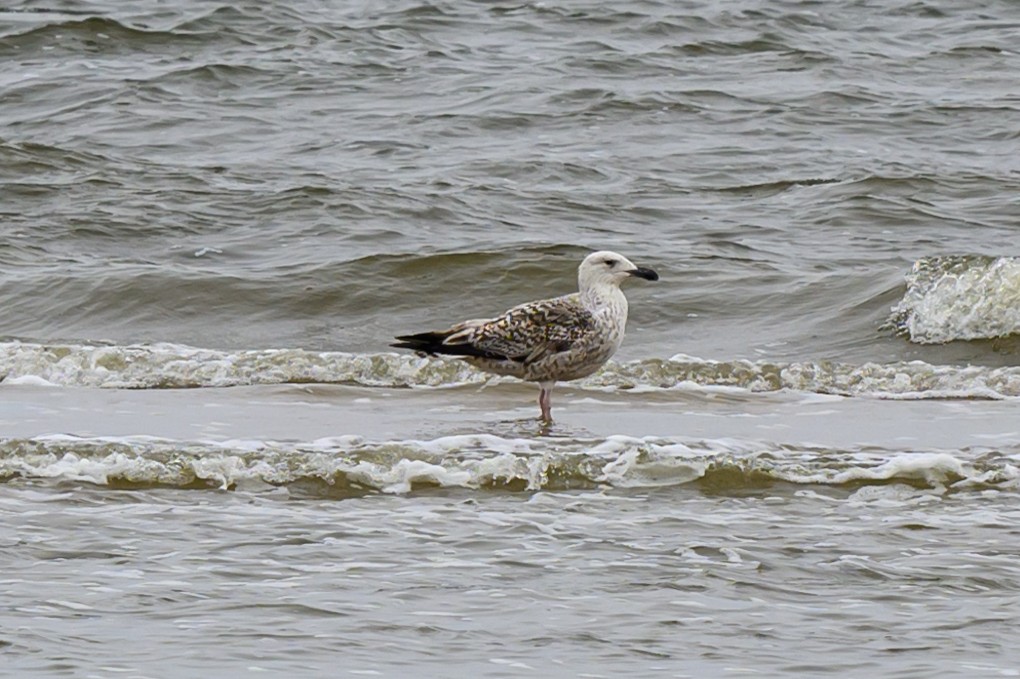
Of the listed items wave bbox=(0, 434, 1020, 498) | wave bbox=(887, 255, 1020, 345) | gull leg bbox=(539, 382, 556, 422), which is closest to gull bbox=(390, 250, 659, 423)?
gull leg bbox=(539, 382, 556, 422)

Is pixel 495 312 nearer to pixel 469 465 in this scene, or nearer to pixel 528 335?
pixel 528 335

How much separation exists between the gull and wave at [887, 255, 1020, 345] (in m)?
2.80

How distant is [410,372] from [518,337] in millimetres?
1367

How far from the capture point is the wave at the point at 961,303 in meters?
11.0

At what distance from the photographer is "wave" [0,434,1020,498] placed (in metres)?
7.11

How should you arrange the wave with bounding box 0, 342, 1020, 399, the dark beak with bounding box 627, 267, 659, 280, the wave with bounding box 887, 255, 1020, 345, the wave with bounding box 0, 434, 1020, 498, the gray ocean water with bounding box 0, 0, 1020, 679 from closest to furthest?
the gray ocean water with bounding box 0, 0, 1020, 679
the wave with bounding box 0, 434, 1020, 498
the dark beak with bounding box 627, 267, 659, 280
the wave with bounding box 0, 342, 1020, 399
the wave with bounding box 887, 255, 1020, 345

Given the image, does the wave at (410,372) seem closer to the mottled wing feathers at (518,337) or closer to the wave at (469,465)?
the mottled wing feathers at (518,337)

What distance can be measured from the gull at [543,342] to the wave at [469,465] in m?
1.06

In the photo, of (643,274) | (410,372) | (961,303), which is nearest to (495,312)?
(410,372)

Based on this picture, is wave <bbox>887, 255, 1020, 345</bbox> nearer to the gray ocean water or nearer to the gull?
the gray ocean water

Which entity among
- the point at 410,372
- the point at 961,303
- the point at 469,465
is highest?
the point at 469,465

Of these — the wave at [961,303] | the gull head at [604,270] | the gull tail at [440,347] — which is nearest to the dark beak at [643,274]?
the gull head at [604,270]

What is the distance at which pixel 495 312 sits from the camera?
475 inches

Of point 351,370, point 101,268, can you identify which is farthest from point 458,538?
point 101,268
